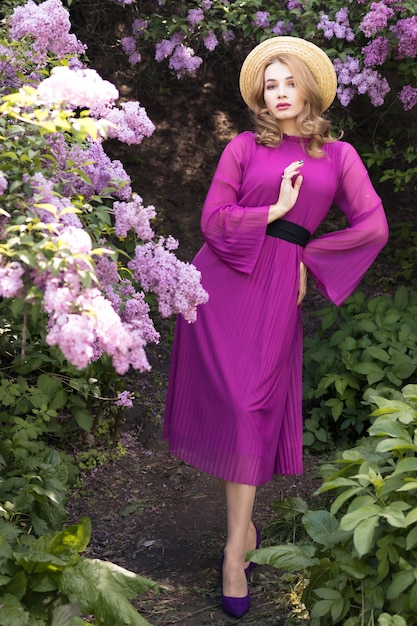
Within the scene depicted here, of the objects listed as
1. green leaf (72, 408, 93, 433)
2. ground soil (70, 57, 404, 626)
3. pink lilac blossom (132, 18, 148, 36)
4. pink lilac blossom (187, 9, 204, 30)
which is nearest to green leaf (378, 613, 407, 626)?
ground soil (70, 57, 404, 626)

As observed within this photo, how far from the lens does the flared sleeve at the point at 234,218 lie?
3.23 metres

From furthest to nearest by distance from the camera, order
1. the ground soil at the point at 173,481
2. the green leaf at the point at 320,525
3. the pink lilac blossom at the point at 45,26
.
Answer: the ground soil at the point at 173,481 → the green leaf at the point at 320,525 → the pink lilac blossom at the point at 45,26

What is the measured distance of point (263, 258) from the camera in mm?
3309

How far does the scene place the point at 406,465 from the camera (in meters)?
2.59

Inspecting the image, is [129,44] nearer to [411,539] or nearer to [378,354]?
[378,354]

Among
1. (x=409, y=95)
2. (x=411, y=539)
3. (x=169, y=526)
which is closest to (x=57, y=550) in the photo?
(x=411, y=539)

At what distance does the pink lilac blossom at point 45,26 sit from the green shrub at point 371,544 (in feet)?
4.72

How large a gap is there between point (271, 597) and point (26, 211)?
1.82 meters

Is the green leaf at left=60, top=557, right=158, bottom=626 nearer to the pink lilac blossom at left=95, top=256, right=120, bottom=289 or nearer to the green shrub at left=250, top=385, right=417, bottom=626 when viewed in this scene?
the green shrub at left=250, top=385, right=417, bottom=626

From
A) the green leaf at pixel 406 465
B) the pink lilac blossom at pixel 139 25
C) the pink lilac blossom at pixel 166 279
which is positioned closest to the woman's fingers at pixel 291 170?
the pink lilac blossom at pixel 166 279

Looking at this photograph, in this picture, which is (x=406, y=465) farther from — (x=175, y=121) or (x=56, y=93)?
(x=175, y=121)

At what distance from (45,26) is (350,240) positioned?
4.13ft

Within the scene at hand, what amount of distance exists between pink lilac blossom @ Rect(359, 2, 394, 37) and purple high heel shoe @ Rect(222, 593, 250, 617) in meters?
2.50

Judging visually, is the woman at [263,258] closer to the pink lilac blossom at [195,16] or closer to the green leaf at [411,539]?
the green leaf at [411,539]
